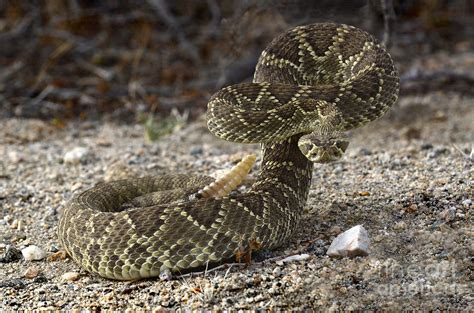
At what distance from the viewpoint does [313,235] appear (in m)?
→ 5.62

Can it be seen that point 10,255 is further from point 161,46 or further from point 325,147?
point 161,46

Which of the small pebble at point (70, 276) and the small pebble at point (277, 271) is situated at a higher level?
the small pebble at point (277, 271)

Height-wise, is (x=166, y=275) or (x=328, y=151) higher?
(x=328, y=151)

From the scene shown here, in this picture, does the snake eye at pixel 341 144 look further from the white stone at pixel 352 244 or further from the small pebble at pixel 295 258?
the small pebble at pixel 295 258

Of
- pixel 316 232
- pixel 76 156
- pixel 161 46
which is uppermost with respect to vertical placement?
pixel 316 232

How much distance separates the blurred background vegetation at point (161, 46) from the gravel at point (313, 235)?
2.11 m

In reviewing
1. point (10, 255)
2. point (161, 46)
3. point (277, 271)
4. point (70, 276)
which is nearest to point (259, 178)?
point (277, 271)

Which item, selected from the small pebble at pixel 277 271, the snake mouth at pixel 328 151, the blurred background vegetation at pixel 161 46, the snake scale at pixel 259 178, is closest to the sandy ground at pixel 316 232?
the small pebble at pixel 277 271

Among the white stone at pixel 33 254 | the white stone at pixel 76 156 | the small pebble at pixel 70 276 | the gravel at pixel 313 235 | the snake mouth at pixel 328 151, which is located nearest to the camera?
the gravel at pixel 313 235

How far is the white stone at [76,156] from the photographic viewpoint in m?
8.44

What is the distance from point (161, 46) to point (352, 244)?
9.44 metres

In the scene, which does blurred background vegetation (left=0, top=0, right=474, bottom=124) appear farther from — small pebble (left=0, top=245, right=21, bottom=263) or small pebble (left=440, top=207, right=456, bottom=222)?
small pebble (left=0, top=245, right=21, bottom=263)

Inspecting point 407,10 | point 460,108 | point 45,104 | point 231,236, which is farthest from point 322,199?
point 407,10

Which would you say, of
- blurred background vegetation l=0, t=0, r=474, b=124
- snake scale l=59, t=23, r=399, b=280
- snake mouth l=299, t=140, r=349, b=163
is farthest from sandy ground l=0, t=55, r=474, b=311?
blurred background vegetation l=0, t=0, r=474, b=124
